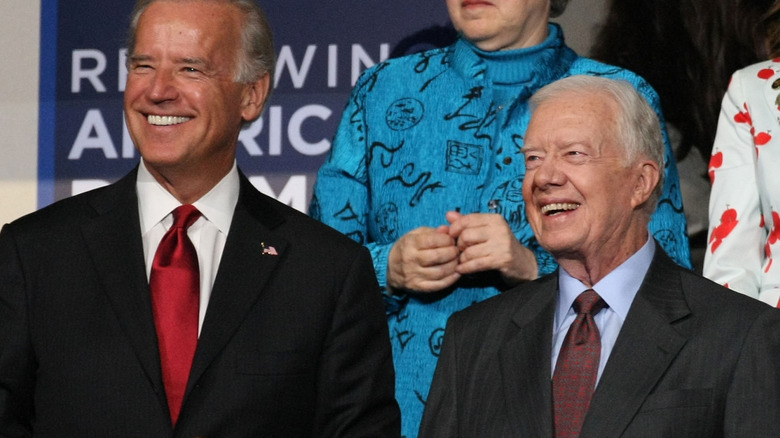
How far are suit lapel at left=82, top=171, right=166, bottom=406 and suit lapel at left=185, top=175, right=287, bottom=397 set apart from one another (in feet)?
0.29

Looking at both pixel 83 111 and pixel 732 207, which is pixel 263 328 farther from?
pixel 83 111

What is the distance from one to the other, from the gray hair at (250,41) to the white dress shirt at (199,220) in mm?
246

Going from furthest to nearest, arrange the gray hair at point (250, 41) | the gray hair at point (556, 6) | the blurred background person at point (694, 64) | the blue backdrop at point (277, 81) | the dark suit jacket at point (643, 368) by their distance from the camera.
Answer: the blue backdrop at point (277, 81)
the blurred background person at point (694, 64)
the gray hair at point (556, 6)
the gray hair at point (250, 41)
the dark suit jacket at point (643, 368)

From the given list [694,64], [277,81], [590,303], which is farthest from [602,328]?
[277,81]

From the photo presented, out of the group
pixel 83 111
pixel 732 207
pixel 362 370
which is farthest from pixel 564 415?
pixel 83 111

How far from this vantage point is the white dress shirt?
95.0 inches

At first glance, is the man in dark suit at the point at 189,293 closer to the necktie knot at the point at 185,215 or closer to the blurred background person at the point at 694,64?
the necktie knot at the point at 185,215

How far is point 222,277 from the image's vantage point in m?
2.36

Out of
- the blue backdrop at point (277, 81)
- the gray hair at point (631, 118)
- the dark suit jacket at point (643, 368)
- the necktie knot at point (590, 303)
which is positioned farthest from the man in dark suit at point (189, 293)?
the blue backdrop at point (277, 81)

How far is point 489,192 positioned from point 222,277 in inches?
29.4

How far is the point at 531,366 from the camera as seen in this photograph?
2273 millimetres

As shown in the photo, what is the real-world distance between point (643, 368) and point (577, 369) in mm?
120

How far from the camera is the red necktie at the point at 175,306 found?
7.48 ft

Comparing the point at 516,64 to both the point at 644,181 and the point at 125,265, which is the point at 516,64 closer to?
the point at 644,181
